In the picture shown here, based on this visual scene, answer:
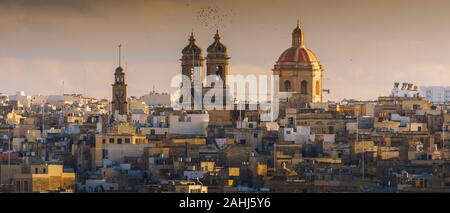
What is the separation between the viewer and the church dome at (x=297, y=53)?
55.6 meters

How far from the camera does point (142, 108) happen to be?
6600cm

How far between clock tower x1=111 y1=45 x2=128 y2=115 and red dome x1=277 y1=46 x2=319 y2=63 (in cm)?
419

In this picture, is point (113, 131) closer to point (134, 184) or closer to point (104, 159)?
point (104, 159)

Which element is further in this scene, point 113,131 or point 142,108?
point 142,108

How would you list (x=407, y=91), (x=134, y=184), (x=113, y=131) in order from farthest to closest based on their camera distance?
(x=407, y=91) → (x=113, y=131) → (x=134, y=184)

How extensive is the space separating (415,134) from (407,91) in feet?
44.9

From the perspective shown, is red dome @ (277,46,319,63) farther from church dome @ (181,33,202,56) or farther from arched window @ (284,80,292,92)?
church dome @ (181,33,202,56)

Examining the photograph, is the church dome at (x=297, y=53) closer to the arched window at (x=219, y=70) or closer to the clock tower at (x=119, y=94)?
the arched window at (x=219, y=70)

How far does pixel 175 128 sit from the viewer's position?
160ft

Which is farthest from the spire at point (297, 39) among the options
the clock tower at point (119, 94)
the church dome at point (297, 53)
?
the clock tower at point (119, 94)

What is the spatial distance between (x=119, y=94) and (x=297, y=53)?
490cm
